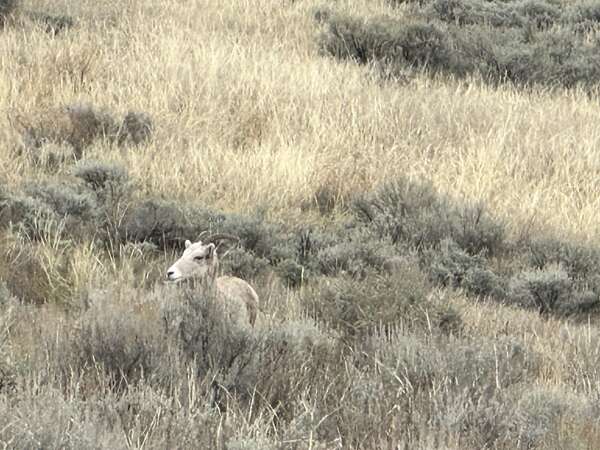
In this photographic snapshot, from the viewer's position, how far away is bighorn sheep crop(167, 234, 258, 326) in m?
6.63

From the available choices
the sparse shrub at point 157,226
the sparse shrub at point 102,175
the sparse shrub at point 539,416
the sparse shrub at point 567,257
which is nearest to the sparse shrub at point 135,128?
the sparse shrub at point 102,175

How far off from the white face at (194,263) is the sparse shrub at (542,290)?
2.81 meters

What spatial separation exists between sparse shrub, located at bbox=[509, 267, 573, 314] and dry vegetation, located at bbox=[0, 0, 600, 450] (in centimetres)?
2

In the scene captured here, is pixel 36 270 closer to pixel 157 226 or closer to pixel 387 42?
pixel 157 226

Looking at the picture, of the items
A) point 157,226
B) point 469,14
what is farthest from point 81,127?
point 469,14

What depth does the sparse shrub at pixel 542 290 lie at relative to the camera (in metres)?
8.73

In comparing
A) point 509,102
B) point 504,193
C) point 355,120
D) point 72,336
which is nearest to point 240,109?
point 355,120

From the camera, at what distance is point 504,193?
11125 mm

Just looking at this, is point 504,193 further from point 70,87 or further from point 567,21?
point 567,21

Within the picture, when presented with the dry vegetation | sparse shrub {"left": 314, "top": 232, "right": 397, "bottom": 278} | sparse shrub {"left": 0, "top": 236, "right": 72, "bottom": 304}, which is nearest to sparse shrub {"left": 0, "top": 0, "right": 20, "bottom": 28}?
the dry vegetation

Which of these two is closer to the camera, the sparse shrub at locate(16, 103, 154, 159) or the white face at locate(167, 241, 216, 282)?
the white face at locate(167, 241, 216, 282)

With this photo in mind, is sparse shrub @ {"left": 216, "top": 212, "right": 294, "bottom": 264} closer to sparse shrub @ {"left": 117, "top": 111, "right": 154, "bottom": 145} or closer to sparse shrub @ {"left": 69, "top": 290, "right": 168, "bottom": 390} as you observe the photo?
sparse shrub @ {"left": 117, "top": 111, "right": 154, "bottom": 145}

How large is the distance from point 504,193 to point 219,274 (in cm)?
434

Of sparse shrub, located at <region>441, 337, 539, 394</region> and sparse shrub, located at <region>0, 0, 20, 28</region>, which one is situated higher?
sparse shrub, located at <region>441, 337, 539, 394</region>
